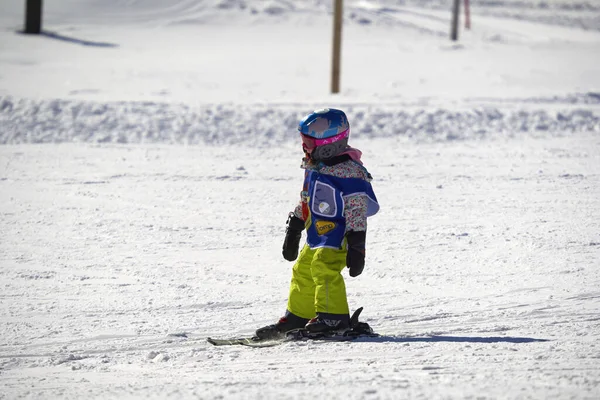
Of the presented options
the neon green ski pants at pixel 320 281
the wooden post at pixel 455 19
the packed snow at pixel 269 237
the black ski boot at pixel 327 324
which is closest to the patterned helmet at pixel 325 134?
the neon green ski pants at pixel 320 281

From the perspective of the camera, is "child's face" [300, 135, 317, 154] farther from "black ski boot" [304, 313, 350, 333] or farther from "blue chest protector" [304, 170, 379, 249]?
"black ski boot" [304, 313, 350, 333]

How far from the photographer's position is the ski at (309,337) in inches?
181

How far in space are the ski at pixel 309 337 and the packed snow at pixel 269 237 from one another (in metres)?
0.10

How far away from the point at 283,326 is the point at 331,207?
0.80m

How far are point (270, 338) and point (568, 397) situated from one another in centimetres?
178

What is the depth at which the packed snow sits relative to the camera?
409 centimetres

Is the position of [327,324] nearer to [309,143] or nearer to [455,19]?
[309,143]

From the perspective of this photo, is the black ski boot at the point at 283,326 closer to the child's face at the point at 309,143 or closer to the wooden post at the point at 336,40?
the child's face at the point at 309,143

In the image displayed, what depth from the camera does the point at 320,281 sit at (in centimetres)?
455

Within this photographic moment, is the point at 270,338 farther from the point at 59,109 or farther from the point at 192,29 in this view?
the point at 192,29

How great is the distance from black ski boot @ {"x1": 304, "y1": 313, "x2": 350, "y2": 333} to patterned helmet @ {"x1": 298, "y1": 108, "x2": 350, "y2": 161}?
0.89 metres

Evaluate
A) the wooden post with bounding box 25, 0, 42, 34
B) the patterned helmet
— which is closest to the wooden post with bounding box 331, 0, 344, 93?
the patterned helmet

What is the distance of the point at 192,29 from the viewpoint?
90.3 ft

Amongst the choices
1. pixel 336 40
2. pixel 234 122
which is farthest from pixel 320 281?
pixel 336 40
